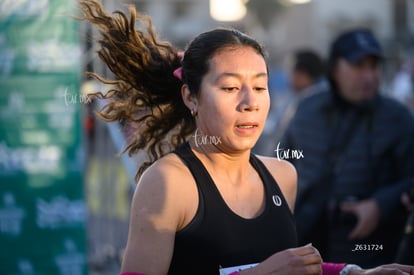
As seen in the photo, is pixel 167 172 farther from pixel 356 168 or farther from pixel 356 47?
pixel 356 47

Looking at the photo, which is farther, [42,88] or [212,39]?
[42,88]

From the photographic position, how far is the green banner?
482 cm

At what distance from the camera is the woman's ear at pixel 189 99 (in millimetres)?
2589

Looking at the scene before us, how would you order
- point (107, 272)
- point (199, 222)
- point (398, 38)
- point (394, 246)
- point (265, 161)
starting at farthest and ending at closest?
point (398, 38) → point (107, 272) → point (394, 246) → point (265, 161) → point (199, 222)

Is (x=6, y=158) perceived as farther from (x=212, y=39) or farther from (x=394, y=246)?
(x=212, y=39)

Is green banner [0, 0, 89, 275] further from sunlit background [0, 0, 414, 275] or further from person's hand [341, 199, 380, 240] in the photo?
person's hand [341, 199, 380, 240]

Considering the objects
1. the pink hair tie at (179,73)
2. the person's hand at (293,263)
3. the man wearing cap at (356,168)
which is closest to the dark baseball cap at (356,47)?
the man wearing cap at (356,168)

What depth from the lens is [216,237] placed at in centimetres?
238

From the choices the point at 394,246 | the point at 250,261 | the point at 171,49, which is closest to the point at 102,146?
the point at 394,246

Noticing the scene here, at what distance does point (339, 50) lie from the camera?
183 inches

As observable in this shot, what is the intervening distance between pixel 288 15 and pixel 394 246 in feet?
142

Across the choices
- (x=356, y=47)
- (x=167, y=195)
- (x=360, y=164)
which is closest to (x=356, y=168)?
(x=360, y=164)

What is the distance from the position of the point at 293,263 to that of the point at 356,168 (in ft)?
7.13

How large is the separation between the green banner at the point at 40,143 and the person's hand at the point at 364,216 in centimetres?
170
